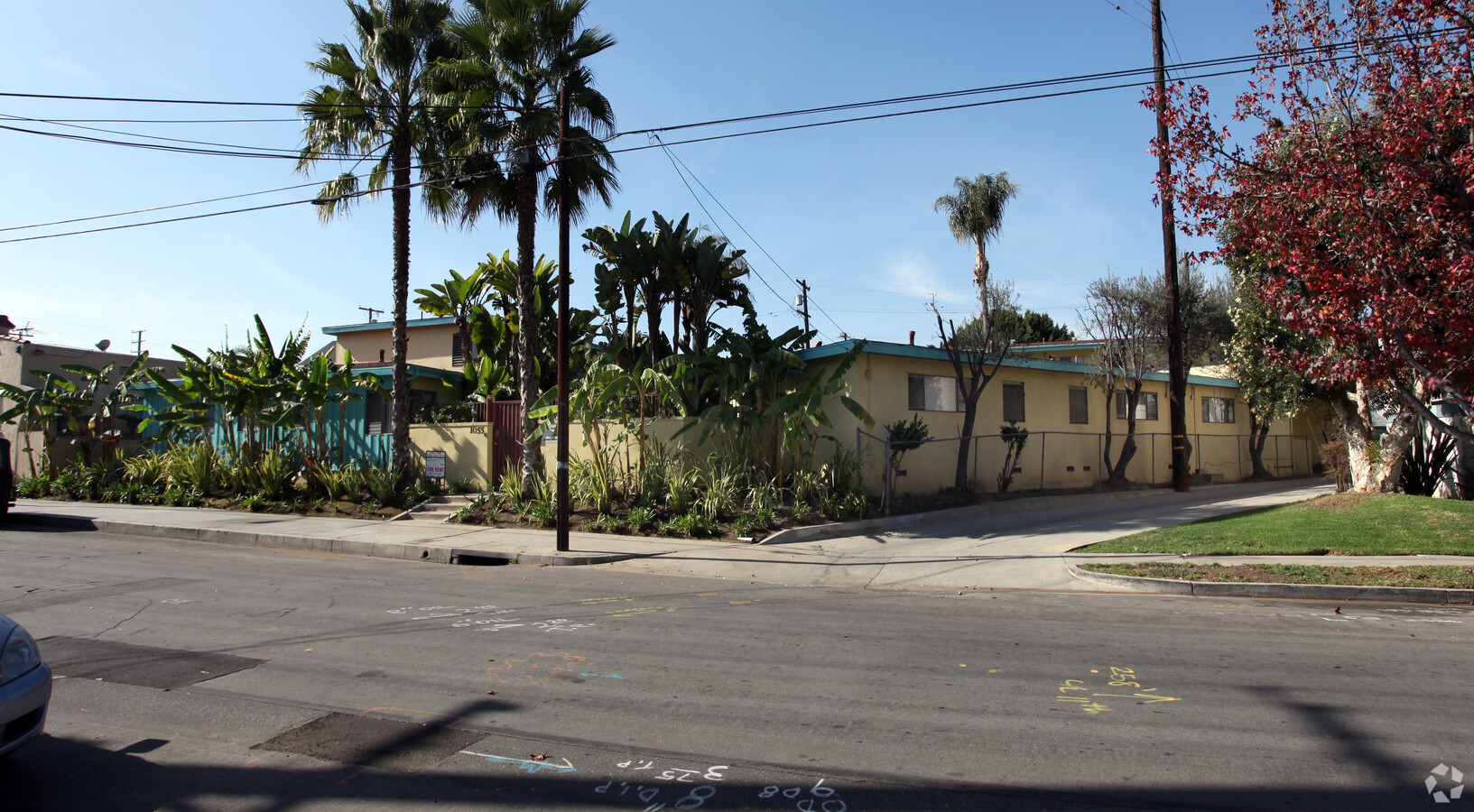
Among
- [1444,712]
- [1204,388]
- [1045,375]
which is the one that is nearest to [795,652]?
[1444,712]

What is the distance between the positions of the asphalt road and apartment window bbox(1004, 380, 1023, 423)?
1192 centimetres

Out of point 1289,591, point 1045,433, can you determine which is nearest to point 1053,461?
point 1045,433

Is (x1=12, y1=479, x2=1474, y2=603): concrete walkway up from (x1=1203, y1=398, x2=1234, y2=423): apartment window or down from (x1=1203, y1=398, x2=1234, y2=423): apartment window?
down

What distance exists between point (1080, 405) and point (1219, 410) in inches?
332

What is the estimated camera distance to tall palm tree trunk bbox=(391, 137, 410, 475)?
741 inches

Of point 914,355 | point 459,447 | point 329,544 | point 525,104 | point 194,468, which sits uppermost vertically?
point 525,104

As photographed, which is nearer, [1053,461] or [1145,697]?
[1145,697]

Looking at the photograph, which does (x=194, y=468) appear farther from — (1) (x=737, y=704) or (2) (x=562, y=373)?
(1) (x=737, y=704)

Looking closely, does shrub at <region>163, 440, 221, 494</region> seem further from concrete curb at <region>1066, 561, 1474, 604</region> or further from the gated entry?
concrete curb at <region>1066, 561, 1474, 604</region>

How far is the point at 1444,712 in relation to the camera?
528 centimetres

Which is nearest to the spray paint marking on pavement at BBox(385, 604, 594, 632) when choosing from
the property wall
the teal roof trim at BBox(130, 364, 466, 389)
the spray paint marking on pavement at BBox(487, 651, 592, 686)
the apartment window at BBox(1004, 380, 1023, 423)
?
the spray paint marking on pavement at BBox(487, 651, 592, 686)

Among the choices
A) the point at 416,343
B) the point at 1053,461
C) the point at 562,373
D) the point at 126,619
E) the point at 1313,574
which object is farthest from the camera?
the point at 416,343

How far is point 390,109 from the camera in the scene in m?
18.6

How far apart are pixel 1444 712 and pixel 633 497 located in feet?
44.0
